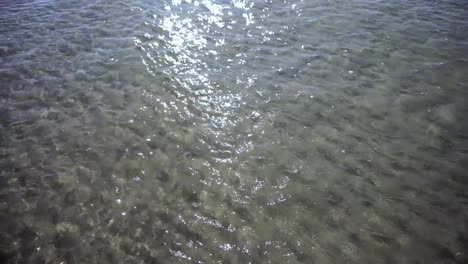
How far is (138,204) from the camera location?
599 centimetres

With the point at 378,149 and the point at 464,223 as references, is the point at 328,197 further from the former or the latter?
the point at 464,223

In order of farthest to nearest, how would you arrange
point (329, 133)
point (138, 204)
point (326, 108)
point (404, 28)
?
1. point (404, 28)
2. point (326, 108)
3. point (329, 133)
4. point (138, 204)

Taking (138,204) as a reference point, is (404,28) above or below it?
above

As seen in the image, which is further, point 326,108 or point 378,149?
point 326,108

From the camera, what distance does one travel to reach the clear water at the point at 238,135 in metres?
5.43

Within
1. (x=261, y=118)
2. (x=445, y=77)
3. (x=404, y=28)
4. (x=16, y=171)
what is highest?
(x=404, y=28)

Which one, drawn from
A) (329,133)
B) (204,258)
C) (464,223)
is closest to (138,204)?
(204,258)

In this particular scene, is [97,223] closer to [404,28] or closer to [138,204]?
[138,204]

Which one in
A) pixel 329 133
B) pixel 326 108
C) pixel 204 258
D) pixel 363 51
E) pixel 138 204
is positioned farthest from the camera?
pixel 363 51

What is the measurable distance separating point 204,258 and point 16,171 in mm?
4716

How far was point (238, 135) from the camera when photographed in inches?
288

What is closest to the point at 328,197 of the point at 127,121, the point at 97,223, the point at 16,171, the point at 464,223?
the point at 464,223

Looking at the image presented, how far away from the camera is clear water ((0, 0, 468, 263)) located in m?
5.43

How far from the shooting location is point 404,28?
1056 centimetres
